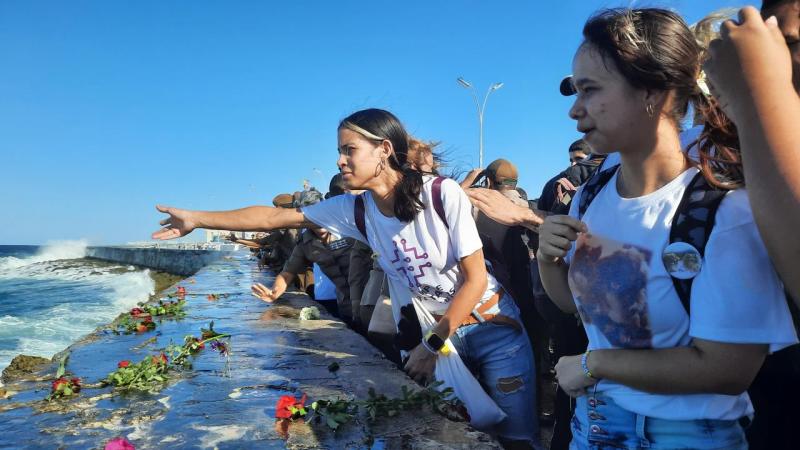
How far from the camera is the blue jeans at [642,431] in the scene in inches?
51.6

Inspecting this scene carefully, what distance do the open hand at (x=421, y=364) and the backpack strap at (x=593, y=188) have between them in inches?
44.0

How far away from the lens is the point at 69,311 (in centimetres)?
1744

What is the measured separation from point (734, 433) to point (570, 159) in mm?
4016

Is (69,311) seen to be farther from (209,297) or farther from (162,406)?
(162,406)

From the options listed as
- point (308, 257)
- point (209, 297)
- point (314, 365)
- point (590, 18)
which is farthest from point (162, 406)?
point (209, 297)

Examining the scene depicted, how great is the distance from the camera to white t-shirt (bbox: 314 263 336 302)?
20.3 feet

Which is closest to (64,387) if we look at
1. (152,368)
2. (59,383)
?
(59,383)

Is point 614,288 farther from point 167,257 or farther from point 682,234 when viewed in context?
point 167,257

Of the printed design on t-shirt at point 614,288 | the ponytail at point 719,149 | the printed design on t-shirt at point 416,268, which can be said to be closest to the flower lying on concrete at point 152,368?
the printed design on t-shirt at point 416,268

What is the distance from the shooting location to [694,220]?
1256 mm

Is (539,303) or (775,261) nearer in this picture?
(775,261)

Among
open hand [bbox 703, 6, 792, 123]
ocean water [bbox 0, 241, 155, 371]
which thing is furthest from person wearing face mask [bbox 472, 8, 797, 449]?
ocean water [bbox 0, 241, 155, 371]

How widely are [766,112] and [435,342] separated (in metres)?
1.72

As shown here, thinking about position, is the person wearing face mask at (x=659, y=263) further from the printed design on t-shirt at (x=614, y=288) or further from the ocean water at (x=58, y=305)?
Answer: the ocean water at (x=58, y=305)
